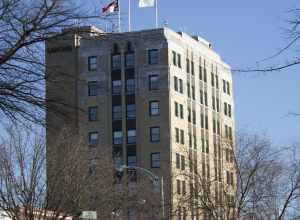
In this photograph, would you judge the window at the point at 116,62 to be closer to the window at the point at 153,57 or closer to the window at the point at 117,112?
the window at the point at 153,57

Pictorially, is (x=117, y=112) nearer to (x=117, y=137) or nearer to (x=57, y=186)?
(x=117, y=137)

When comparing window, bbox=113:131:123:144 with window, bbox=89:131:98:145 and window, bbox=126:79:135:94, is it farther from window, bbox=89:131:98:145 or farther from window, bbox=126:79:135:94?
window, bbox=126:79:135:94

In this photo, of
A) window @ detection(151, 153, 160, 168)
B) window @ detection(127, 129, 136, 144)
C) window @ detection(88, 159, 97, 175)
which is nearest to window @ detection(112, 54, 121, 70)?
window @ detection(127, 129, 136, 144)

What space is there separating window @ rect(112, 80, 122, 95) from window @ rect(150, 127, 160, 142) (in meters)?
6.90

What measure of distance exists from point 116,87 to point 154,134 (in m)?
8.33

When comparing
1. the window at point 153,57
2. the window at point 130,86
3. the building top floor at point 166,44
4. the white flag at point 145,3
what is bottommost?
the window at point 130,86

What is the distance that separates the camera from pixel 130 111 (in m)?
110

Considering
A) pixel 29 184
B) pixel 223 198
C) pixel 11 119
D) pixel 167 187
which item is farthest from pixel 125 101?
pixel 11 119

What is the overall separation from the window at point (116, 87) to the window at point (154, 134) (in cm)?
690

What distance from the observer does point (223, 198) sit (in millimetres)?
58062

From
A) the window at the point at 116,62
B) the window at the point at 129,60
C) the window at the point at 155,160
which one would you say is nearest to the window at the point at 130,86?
the window at the point at 129,60

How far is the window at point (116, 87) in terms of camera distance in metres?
112

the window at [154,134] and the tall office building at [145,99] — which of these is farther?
the window at [154,134]

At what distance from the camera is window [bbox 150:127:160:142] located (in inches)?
4232
